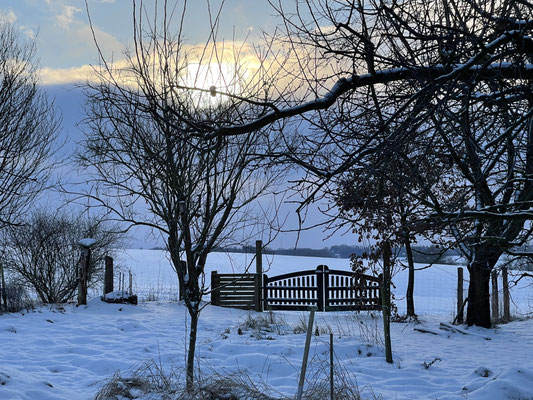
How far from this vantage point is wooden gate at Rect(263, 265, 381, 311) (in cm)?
1416

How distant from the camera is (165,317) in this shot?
1122cm

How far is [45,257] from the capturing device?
45.7 ft

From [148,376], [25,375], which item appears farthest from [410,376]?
[25,375]

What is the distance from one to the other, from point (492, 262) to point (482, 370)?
488cm

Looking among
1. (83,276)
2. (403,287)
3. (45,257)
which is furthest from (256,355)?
(403,287)

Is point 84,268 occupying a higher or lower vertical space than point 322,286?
higher

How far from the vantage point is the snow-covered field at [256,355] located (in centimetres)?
516

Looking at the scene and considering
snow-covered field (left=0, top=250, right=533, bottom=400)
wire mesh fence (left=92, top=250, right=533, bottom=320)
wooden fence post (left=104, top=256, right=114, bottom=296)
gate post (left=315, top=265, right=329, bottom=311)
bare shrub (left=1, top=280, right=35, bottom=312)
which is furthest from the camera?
→ wire mesh fence (left=92, top=250, right=533, bottom=320)

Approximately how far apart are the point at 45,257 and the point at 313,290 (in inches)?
322

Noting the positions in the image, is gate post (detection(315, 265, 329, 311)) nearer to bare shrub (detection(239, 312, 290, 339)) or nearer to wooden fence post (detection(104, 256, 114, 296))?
bare shrub (detection(239, 312, 290, 339))

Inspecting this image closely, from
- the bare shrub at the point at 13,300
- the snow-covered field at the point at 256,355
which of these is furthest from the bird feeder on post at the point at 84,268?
the bare shrub at the point at 13,300

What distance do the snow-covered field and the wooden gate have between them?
3.26 meters

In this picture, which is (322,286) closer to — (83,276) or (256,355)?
(83,276)

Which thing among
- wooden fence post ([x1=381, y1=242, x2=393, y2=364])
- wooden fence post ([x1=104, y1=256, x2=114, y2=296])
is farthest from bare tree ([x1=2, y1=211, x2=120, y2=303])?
wooden fence post ([x1=381, y1=242, x2=393, y2=364])
